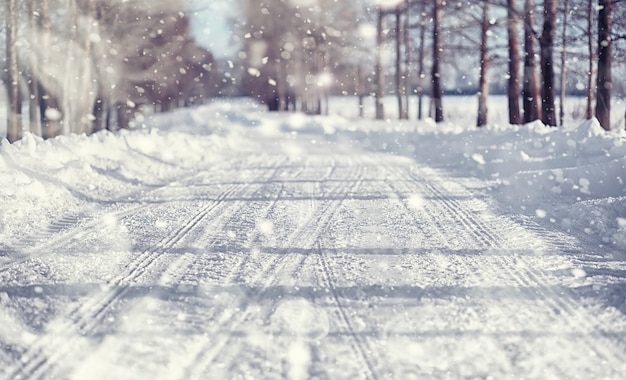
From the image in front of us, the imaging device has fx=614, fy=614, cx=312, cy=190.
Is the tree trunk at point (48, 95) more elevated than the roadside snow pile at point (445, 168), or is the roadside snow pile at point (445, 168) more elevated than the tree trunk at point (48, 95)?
the tree trunk at point (48, 95)

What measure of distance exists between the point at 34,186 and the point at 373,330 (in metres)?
6.74

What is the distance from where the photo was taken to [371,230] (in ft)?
24.8

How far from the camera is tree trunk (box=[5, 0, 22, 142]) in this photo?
59.6ft

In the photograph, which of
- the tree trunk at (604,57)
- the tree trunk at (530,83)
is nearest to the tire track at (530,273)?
the tree trunk at (604,57)

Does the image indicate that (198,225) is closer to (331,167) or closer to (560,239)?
(560,239)

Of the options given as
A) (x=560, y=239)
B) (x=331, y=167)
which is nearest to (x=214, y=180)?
(x=331, y=167)

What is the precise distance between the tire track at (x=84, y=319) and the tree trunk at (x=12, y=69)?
1398 cm

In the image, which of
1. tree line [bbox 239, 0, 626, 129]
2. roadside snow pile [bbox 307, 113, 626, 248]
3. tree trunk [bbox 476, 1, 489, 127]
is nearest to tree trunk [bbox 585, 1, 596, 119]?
tree line [bbox 239, 0, 626, 129]

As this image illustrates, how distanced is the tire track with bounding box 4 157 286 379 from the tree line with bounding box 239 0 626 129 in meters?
12.7

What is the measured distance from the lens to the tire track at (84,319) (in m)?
3.86

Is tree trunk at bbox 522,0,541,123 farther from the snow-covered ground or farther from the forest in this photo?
the snow-covered ground

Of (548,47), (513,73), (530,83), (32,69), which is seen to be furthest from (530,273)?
(32,69)

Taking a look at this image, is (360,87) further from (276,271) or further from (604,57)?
(276,271)

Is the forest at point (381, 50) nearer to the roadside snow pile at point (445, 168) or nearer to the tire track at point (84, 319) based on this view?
the roadside snow pile at point (445, 168)
